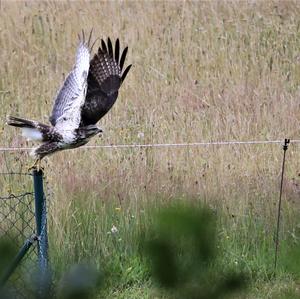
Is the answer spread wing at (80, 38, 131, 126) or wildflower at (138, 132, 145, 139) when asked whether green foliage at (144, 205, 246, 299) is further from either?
wildflower at (138, 132, 145, 139)

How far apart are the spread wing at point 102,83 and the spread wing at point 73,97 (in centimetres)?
9

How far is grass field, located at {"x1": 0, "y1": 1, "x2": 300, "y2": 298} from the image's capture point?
4801 millimetres

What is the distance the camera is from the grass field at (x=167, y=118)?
15.8 feet

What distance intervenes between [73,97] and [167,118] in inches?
54.3

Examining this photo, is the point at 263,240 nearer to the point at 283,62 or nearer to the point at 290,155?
the point at 290,155

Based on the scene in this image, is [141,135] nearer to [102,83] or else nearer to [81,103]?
[102,83]

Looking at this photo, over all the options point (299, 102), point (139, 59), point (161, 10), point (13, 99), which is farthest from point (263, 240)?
point (161, 10)

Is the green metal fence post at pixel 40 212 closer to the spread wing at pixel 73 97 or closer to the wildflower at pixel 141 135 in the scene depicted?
the spread wing at pixel 73 97

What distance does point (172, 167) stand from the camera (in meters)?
5.38

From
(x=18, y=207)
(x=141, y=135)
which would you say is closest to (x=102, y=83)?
(x=141, y=135)

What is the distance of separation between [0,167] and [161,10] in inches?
174

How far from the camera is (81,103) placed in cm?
490

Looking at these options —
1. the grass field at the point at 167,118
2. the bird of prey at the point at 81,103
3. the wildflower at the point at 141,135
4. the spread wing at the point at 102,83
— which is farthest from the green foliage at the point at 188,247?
the wildflower at the point at 141,135

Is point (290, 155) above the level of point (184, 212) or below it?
below
